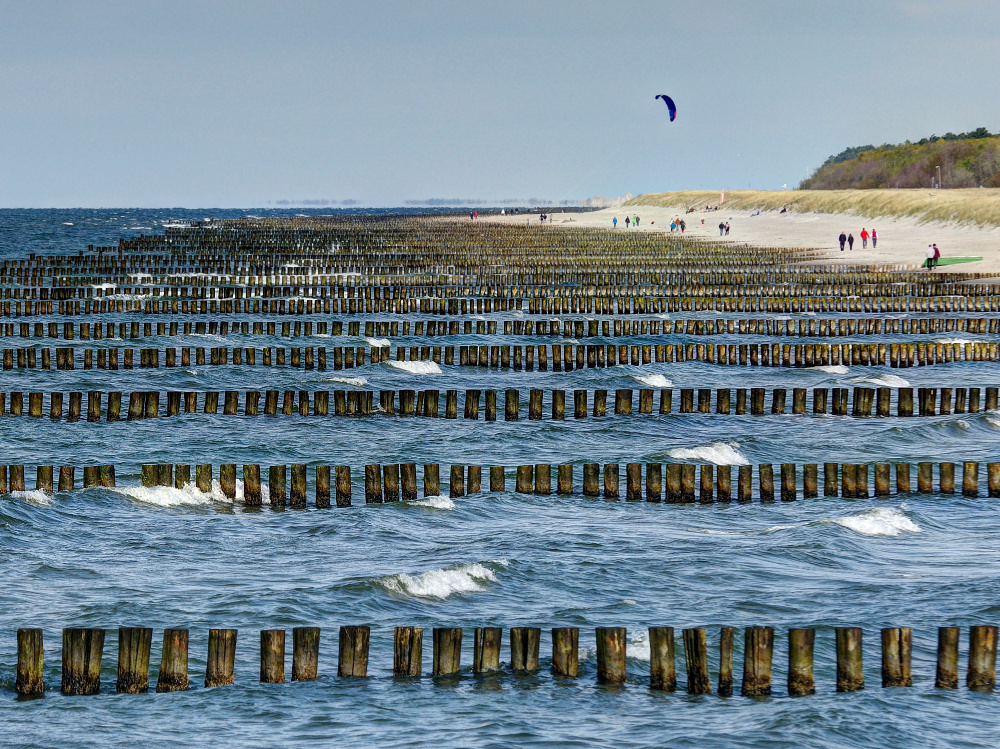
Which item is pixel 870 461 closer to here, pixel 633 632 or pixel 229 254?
pixel 633 632

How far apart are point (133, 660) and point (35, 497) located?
949 cm

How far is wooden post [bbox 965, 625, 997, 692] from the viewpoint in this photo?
43.5ft

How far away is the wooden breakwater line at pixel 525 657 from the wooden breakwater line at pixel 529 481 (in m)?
8.58

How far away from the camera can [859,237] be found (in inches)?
4500

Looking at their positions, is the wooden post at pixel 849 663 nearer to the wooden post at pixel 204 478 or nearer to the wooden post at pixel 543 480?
the wooden post at pixel 543 480

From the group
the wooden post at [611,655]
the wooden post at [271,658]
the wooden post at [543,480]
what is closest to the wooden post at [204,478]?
the wooden post at [543,480]

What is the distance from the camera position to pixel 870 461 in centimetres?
2633

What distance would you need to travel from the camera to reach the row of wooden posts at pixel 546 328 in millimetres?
47750

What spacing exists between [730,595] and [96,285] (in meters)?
58.8

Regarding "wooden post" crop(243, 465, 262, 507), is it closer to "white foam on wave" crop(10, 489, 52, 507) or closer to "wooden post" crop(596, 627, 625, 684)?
"white foam on wave" crop(10, 489, 52, 507)

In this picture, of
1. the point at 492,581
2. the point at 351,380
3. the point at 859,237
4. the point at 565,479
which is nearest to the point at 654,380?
the point at 351,380

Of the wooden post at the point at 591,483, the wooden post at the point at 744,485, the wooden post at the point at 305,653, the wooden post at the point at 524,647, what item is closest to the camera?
the wooden post at the point at 305,653

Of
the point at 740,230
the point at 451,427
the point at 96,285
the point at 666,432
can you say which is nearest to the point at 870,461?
the point at 666,432

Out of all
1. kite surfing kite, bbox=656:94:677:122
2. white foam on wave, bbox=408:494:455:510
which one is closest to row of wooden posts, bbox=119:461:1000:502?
white foam on wave, bbox=408:494:455:510
